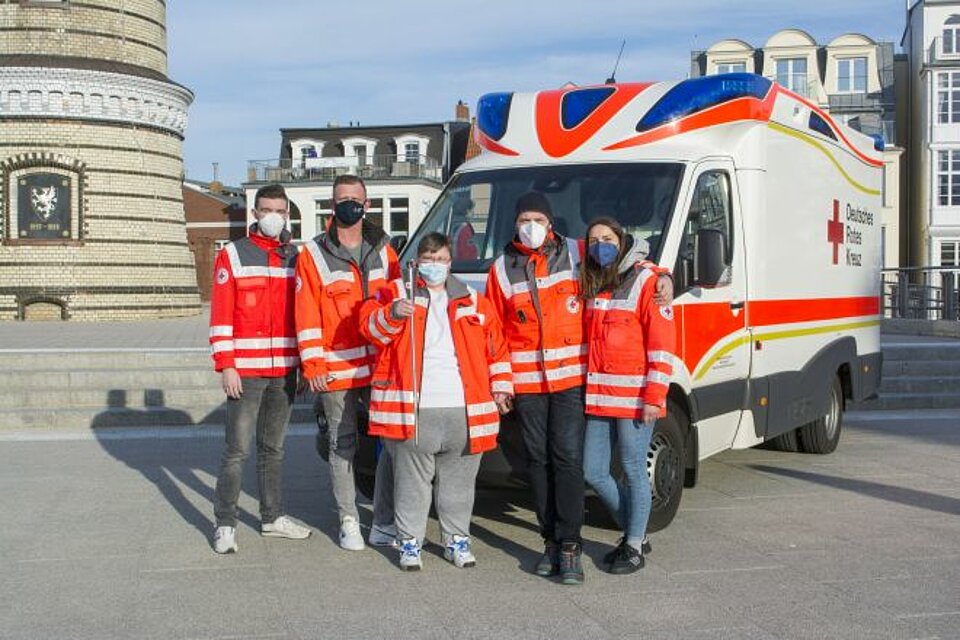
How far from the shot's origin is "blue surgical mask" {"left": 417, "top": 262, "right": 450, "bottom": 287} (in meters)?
5.81

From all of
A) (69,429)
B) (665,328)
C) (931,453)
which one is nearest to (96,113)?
(69,429)

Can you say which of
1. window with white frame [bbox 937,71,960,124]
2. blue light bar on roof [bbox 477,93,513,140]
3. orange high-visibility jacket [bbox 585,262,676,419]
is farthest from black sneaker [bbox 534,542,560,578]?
window with white frame [bbox 937,71,960,124]

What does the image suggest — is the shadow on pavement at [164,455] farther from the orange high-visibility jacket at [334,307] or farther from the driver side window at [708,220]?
the driver side window at [708,220]

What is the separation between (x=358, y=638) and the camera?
4.95 meters

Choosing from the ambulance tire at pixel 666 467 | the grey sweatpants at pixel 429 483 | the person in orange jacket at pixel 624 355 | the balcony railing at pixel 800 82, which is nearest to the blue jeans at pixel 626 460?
the person in orange jacket at pixel 624 355

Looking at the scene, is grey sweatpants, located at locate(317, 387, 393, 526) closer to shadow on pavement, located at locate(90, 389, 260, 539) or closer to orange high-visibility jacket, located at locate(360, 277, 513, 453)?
orange high-visibility jacket, located at locate(360, 277, 513, 453)

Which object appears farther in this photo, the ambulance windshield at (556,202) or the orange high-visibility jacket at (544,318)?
the ambulance windshield at (556,202)

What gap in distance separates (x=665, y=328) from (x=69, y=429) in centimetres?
810

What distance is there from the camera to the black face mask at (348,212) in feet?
20.4

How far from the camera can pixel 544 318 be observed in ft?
19.2

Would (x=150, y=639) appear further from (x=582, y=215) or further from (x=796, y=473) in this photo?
(x=796, y=473)

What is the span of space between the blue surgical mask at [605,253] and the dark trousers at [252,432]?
1.95m

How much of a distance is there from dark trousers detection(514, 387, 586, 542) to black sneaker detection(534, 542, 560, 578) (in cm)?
4

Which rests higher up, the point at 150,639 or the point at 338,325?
the point at 338,325
